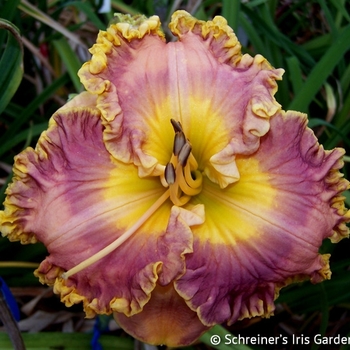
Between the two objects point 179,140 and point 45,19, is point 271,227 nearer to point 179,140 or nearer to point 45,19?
point 179,140

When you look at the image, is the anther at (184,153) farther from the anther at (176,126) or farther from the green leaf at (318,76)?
the green leaf at (318,76)

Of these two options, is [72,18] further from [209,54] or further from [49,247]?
[49,247]

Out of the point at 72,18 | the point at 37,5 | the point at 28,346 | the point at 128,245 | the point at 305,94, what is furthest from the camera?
the point at 72,18

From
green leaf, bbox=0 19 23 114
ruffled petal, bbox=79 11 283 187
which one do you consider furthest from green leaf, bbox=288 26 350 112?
green leaf, bbox=0 19 23 114

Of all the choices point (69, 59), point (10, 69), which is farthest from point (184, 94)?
point (69, 59)

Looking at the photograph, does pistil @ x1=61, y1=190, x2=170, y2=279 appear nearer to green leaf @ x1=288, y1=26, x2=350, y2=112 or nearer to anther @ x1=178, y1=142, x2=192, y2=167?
anther @ x1=178, y1=142, x2=192, y2=167

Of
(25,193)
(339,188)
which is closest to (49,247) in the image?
(25,193)

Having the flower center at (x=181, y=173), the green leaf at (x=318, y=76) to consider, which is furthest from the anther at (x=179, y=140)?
the green leaf at (x=318, y=76)

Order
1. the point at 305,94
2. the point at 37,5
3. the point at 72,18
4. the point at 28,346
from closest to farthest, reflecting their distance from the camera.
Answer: the point at 28,346, the point at 305,94, the point at 37,5, the point at 72,18
